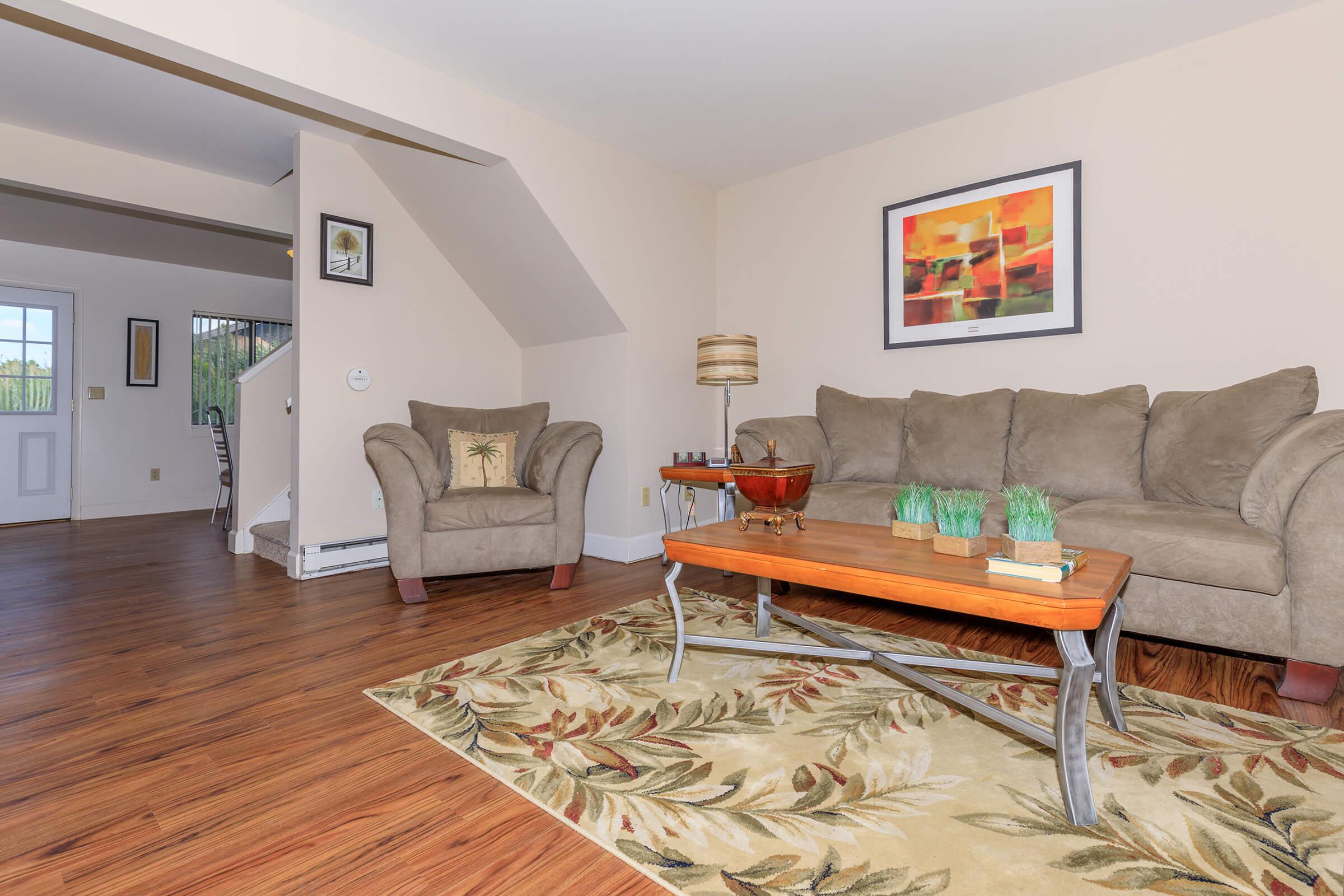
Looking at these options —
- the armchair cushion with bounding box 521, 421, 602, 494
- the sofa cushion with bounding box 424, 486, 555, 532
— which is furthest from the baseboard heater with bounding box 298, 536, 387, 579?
the armchair cushion with bounding box 521, 421, 602, 494

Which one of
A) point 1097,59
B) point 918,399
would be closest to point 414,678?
point 918,399

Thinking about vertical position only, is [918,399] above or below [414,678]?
above

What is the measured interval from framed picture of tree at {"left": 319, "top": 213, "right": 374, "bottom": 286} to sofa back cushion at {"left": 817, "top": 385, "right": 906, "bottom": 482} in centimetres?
279

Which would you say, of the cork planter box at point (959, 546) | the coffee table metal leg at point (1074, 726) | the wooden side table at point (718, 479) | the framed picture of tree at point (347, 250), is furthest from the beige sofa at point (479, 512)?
the coffee table metal leg at point (1074, 726)

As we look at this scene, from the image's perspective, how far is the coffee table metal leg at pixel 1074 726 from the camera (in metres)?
1.28

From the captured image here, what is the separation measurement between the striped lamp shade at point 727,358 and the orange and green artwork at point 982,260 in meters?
0.92

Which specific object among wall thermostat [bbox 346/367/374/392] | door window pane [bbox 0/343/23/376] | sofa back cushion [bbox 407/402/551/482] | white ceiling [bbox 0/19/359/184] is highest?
white ceiling [bbox 0/19/359/184]

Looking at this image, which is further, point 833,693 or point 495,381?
point 495,381

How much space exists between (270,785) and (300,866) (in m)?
0.35

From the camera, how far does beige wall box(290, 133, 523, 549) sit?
3508 millimetres

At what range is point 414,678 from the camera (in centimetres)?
207

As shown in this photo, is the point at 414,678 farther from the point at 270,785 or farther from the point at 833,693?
the point at 833,693

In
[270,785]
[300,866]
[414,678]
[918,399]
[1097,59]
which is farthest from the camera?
[918,399]

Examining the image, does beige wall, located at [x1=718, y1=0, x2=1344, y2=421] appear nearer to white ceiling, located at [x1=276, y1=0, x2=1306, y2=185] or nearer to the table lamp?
white ceiling, located at [x1=276, y1=0, x2=1306, y2=185]
